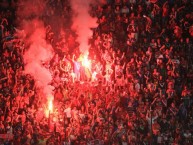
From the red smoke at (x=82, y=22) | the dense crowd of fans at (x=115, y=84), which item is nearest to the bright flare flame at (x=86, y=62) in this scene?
the dense crowd of fans at (x=115, y=84)

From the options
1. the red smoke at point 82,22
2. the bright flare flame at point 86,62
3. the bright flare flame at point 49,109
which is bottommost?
the bright flare flame at point 49,109

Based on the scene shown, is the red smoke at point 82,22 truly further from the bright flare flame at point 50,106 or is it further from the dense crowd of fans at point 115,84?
the bright flare flame at point 50,106

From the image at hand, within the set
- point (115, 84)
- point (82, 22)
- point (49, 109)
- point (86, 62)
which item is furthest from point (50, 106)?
point (82, 22)

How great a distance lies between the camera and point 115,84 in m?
11.2

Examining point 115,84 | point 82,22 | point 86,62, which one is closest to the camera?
point 115,84

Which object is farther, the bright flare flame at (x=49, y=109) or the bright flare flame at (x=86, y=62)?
the bright flare flame at (x=86, y=62)

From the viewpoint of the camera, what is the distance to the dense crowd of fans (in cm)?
1045

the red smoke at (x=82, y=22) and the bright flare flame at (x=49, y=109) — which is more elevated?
the red smoke at (x=82, y=22)

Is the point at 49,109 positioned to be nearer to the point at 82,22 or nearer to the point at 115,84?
the point at 115,84

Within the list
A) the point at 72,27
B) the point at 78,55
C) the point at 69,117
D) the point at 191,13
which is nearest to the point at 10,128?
the point at 69,117

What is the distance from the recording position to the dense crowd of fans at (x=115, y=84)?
34.3 ft

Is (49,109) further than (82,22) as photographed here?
No

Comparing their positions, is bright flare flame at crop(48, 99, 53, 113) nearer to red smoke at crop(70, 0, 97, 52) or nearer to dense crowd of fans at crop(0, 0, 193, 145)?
dense crowd of fans at crop(0, 0, 193, 145)

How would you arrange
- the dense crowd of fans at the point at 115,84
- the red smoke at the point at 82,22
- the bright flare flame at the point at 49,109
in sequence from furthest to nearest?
the red smoke at the point at 82,22 → the bright flare flame at the point at 49,109 → the dense crowd of fans at the point at 115,84
